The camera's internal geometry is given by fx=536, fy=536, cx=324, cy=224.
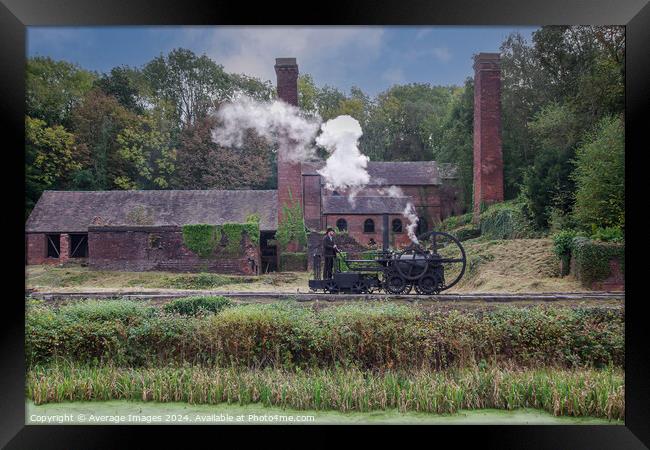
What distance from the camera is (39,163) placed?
9.90m

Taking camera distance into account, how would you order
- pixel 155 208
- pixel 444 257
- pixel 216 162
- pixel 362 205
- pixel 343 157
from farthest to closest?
pixel 362 205
pixel 216 162
pixel 155 208
pixel 343 157
pixel 444 257

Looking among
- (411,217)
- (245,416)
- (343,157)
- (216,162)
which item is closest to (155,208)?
(216,162)

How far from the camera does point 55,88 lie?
31.3 ft

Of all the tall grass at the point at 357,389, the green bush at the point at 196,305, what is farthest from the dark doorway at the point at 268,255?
the tall grass at the point at 357,389

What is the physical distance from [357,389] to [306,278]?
5981 mm

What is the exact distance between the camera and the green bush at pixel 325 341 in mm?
7414

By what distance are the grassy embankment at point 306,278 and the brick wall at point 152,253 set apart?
29cm

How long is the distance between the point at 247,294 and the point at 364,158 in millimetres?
5031

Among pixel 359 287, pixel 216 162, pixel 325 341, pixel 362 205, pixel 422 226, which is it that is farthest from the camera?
pixel 422 226

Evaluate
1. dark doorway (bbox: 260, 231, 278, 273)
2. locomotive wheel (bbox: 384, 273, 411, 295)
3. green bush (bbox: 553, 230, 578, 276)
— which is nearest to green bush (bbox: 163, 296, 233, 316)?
locomotive wheel (bbox: 384, 273, 411, 295)

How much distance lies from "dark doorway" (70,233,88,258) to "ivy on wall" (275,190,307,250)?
453 cm

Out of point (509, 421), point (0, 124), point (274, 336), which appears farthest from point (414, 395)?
point (0, 124)
